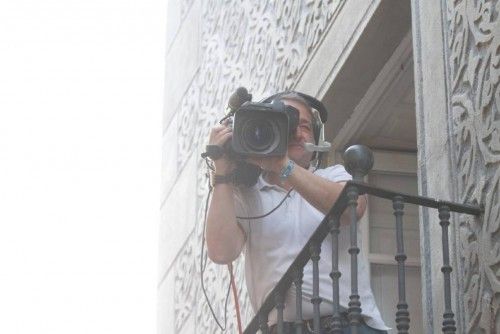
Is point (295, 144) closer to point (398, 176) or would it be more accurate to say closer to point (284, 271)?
point (284, 271)

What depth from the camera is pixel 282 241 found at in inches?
212

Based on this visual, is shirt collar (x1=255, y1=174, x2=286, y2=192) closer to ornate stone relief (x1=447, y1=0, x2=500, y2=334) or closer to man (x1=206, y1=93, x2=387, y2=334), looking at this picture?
man (x1=206, y1=93, x2=387, y2=334)

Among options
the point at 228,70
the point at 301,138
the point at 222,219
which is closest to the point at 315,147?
the point at 301,138

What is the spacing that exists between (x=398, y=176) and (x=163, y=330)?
131 inches

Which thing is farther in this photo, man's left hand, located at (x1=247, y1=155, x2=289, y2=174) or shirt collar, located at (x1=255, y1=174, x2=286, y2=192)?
shirt collar, located at (x1=255, y1=174, x2=286, y2=192)

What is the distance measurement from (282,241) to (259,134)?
18.8 inches

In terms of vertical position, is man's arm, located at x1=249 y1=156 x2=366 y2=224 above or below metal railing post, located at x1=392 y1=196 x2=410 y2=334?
above

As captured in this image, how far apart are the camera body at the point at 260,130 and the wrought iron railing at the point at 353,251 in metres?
0.26

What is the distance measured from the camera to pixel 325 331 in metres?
5.14

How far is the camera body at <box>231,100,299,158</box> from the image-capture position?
516cm

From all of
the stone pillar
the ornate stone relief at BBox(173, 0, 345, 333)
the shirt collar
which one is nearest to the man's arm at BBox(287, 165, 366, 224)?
the shirt collar

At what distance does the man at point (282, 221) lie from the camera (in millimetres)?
5176

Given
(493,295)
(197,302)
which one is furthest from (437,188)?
(197,302)

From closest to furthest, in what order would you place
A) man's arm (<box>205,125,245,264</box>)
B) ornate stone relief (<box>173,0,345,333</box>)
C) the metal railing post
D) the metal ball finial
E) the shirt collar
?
the metal railing post → the metal ball finial → man's arm (<box>205,125,245,264</box>) → the shirt collar → ornate stone relief (<box>173,0,345,333</box>)
